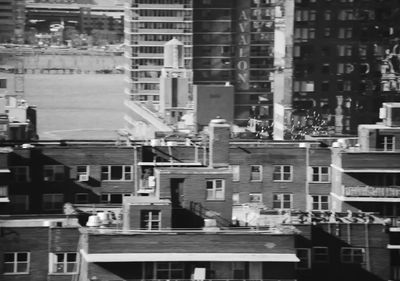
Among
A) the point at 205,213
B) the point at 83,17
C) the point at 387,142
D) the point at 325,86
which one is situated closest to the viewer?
the point at 205,213

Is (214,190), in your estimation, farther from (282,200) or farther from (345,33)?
(345,33)

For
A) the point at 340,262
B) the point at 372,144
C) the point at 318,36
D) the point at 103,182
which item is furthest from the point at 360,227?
the point at 318,36

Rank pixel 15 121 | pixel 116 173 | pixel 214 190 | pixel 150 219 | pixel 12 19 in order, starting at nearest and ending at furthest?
pixel 150 219 → pixel 214 190 → pixel 116 173 → pixel 15 121 → pixel 12 19

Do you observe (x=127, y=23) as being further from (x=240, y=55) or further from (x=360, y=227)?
(x=360, y=227)

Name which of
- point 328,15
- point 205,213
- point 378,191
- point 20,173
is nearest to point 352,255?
point 205,213

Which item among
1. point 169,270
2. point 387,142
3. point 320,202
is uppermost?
point 387,142
